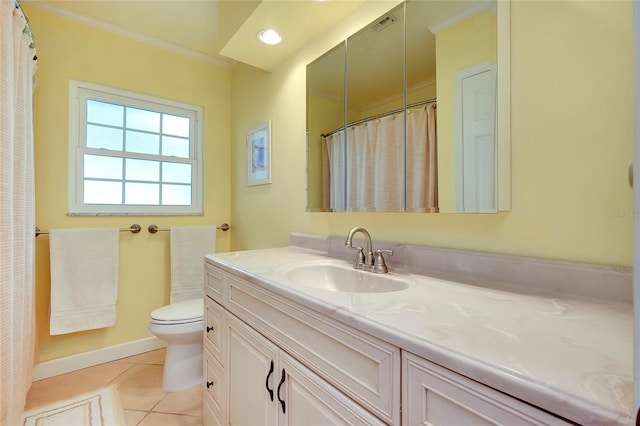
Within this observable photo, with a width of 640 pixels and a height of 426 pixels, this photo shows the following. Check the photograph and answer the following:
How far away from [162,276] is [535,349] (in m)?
2.42

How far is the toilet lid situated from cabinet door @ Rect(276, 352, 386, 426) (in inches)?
41.1

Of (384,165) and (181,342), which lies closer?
(384,165)

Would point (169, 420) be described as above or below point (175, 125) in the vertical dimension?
below

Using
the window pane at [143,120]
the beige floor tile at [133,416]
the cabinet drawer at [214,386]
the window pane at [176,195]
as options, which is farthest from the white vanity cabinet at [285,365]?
the window pane at [143,120]

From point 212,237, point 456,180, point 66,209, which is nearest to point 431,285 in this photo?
point 456,180

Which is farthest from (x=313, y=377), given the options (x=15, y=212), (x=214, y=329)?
(x=15, y=212)

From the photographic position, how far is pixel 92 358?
6.48 ft

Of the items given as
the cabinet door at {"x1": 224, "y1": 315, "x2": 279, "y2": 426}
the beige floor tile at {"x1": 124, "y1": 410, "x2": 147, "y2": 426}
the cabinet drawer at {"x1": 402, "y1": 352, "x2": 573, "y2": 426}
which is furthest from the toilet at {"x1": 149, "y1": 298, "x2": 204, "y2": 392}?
the cabinet drawer at {"x1": 402, "y1": 352, "x2": 573, "y2": 426}

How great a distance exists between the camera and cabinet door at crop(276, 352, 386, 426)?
62 centimetres

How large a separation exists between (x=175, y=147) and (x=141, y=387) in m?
1.72

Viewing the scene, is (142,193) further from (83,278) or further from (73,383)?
(73,383)

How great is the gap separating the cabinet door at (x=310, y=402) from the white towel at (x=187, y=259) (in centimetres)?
166

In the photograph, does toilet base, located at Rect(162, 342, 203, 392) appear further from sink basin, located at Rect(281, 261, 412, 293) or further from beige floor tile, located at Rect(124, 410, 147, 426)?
sink basin, located at Rect(281, 261, 412, 293)

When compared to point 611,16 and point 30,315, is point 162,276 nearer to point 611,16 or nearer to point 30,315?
point 30,315
